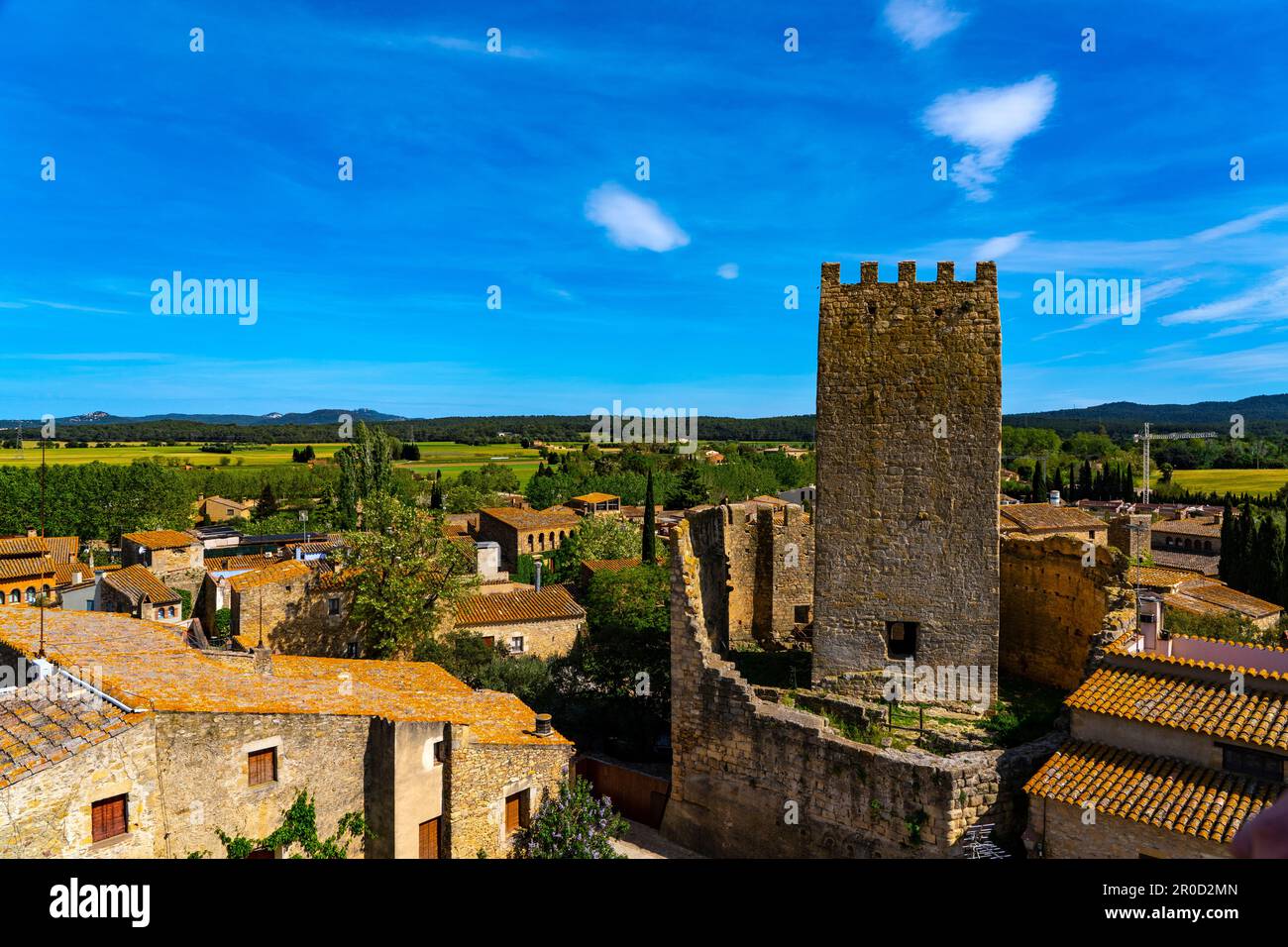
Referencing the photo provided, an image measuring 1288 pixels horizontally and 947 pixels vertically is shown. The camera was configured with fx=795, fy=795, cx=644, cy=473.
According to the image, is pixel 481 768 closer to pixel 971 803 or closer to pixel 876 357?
pixel 971 803

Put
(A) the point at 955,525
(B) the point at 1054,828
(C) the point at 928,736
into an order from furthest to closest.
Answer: (A) the point at 955,525 < (C) the point at 928,736 < (B) the point at 1054,828

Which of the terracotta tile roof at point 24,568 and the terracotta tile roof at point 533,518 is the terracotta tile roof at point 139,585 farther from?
the terracotta tile roof at point 533,518

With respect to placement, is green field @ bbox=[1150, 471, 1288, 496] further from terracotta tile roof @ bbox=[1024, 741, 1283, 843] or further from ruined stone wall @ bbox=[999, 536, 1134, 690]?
terracotta tile roof @ bbox=[1024, 741, 1283, 843]

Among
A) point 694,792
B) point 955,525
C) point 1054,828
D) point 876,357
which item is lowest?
point 694,792

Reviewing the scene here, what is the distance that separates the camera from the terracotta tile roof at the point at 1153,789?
11078 millimetres

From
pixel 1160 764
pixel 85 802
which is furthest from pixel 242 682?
pixel 1160 764

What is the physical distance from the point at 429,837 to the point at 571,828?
9.34 feet

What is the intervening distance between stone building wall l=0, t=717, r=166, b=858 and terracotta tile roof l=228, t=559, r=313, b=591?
16.8 m

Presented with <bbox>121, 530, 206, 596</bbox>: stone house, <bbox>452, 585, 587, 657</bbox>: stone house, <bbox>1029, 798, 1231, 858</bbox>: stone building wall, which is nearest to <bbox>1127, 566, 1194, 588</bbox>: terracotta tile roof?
<bbox>452, 585, 587, 657</bbox>: stone house

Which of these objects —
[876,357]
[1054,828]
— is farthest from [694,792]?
[876,357]
